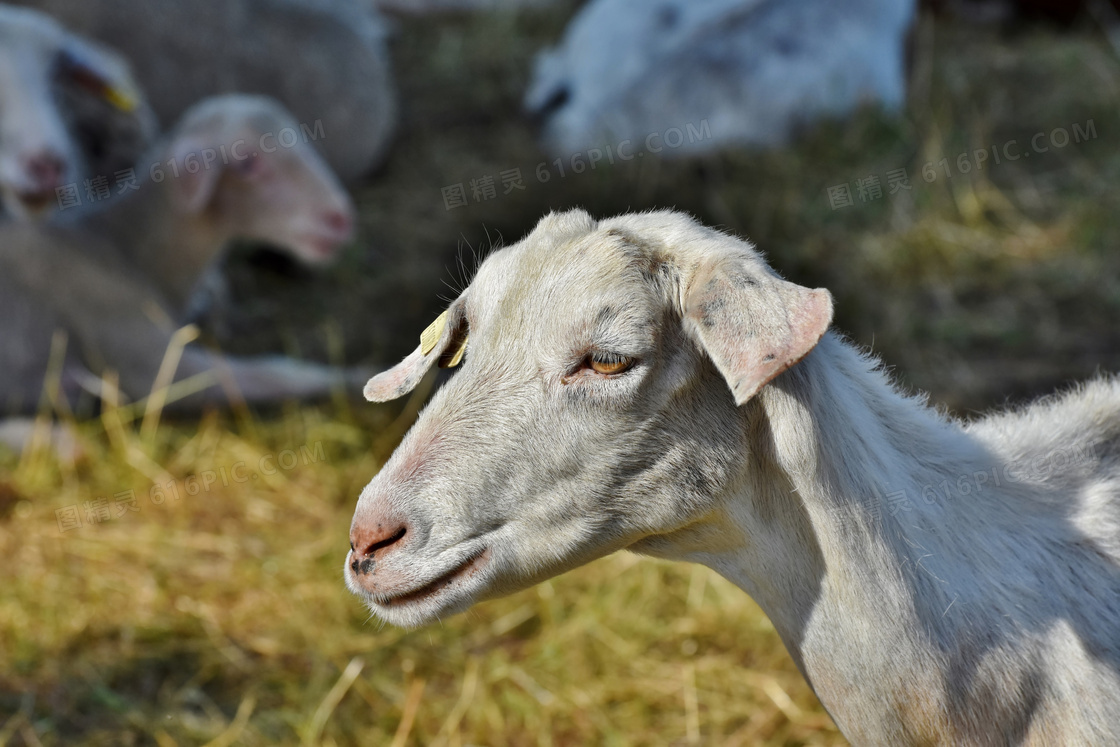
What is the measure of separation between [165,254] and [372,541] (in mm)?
2872

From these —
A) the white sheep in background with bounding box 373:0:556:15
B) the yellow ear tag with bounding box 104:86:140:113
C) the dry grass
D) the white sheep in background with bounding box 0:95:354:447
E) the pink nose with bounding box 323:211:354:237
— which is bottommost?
the white sheep in background with bounding box 373:0:556:15

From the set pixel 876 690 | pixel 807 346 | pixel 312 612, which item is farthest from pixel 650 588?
pixel 807 346

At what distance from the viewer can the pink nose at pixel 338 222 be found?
404cm

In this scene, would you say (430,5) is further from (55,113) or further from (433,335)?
(433,335)

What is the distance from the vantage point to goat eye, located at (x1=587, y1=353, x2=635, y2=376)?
4.54 feet

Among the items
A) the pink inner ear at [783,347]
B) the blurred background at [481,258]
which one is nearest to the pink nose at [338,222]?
the blurred background at [481,258]

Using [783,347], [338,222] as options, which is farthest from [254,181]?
[783,347]

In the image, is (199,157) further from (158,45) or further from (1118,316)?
(1118,316)

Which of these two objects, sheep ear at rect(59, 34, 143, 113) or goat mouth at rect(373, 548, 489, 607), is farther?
sheep ear at rect(59, 34, 143, 113)

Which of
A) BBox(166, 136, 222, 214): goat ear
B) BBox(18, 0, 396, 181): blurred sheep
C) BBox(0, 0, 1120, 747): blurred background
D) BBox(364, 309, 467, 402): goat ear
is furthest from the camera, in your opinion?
Result: BBox(18, 0, 396, 181): blurred sheep

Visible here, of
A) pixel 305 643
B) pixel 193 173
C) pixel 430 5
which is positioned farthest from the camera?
pixel 430 5

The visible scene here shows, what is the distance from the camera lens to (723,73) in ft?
17.5

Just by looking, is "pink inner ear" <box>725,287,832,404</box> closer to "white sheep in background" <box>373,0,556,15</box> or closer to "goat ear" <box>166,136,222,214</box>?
"goat ear" <box>166,136,222,214</box>

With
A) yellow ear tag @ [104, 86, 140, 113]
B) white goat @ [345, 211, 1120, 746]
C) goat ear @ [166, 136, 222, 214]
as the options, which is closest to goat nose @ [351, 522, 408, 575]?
white goat @ [345, 211, 1120, 746]
